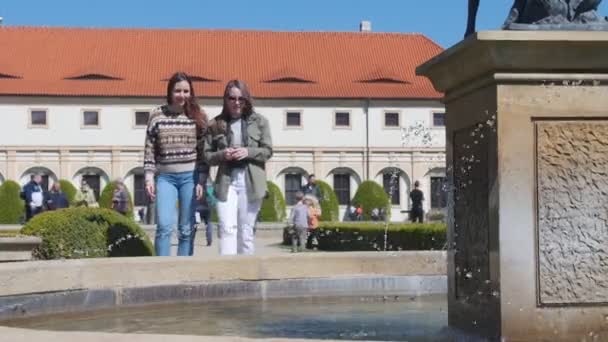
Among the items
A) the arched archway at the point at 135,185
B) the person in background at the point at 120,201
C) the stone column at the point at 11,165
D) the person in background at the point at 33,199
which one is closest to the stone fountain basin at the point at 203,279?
the person in background at the point at 120,201

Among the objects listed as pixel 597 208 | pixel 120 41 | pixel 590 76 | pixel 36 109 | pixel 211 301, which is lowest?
pixel 211 301

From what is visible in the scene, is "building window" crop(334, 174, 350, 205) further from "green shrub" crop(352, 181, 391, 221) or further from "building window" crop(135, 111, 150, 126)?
"building window" crop(135, 111, 150, 126)

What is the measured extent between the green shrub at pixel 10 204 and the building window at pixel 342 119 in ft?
57.4

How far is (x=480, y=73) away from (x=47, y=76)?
49459 millimetres

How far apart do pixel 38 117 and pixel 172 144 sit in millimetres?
44968

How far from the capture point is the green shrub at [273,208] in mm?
41312

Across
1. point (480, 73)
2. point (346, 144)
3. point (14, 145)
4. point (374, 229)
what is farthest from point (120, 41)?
point (480, 73)

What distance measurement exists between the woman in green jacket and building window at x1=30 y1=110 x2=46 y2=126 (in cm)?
4500

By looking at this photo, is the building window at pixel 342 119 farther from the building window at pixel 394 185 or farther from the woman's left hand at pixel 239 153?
the woman's left hand at pixel 239 153

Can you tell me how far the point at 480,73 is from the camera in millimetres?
4348

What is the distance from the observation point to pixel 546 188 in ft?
14.0

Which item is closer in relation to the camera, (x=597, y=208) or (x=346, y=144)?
(x=597, y=208)

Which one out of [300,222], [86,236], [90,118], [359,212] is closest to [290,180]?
[359,212]

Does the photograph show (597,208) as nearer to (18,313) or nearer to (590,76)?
(590,76)
